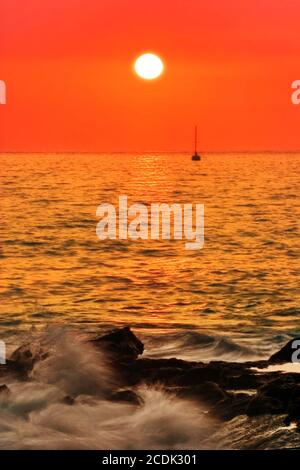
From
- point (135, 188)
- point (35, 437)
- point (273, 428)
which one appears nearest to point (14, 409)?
point (35, 437)

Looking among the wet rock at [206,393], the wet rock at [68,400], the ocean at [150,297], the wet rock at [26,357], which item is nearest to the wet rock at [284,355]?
the ocean at [150,297]

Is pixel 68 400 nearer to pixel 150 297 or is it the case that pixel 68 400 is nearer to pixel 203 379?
pixel 203 379

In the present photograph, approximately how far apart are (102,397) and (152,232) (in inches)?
2087

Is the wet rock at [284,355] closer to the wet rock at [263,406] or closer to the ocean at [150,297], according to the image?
the ocean at [150,297]

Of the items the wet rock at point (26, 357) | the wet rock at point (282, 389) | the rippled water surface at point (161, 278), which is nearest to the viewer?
the wet rock at point (282, 389)

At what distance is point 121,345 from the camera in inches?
969

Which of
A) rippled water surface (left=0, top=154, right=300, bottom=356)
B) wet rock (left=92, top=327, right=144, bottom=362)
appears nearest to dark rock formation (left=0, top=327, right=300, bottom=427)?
wet rock (left=92, top=327, right=144, bottom=362)

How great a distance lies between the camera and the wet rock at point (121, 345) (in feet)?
79.2

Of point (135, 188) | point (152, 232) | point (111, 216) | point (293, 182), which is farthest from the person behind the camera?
point (293, 182)

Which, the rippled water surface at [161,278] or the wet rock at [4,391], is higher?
the rippled water surface at [161,278]

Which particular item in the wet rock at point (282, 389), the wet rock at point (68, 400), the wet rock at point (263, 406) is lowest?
the wet rock at point (68, 400)
